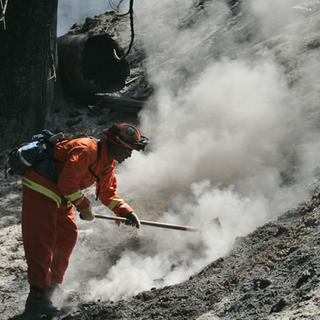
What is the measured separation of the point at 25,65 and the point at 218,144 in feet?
10.6

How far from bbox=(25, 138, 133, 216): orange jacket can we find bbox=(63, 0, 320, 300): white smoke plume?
3.62 feet

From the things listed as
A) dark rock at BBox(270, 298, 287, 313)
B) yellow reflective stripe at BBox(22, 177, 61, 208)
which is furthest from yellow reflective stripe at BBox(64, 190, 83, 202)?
dark rock at BBox(270, 298, 287, 313)

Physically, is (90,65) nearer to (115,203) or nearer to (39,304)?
(115,203)

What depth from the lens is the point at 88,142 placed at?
13.0 feet

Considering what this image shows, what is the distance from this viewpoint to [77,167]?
384 cm

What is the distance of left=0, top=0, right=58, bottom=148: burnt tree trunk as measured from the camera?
7.64m

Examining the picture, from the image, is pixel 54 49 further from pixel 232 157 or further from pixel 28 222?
pixel 28 222

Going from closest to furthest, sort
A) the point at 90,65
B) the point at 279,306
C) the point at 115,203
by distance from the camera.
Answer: the point at 279,306, the point at 115,203, the point at 90,65

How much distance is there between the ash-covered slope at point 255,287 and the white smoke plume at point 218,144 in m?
0.50

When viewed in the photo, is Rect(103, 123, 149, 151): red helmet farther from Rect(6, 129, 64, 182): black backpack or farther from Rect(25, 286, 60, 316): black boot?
Rect(25, 286, 60, 316): black boot

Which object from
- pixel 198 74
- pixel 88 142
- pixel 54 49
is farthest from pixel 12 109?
pixel 88 142

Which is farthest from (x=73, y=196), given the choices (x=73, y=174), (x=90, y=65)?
(x=90, y=65)

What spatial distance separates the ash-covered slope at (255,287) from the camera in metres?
3.12

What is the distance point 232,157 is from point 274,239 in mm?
2417
